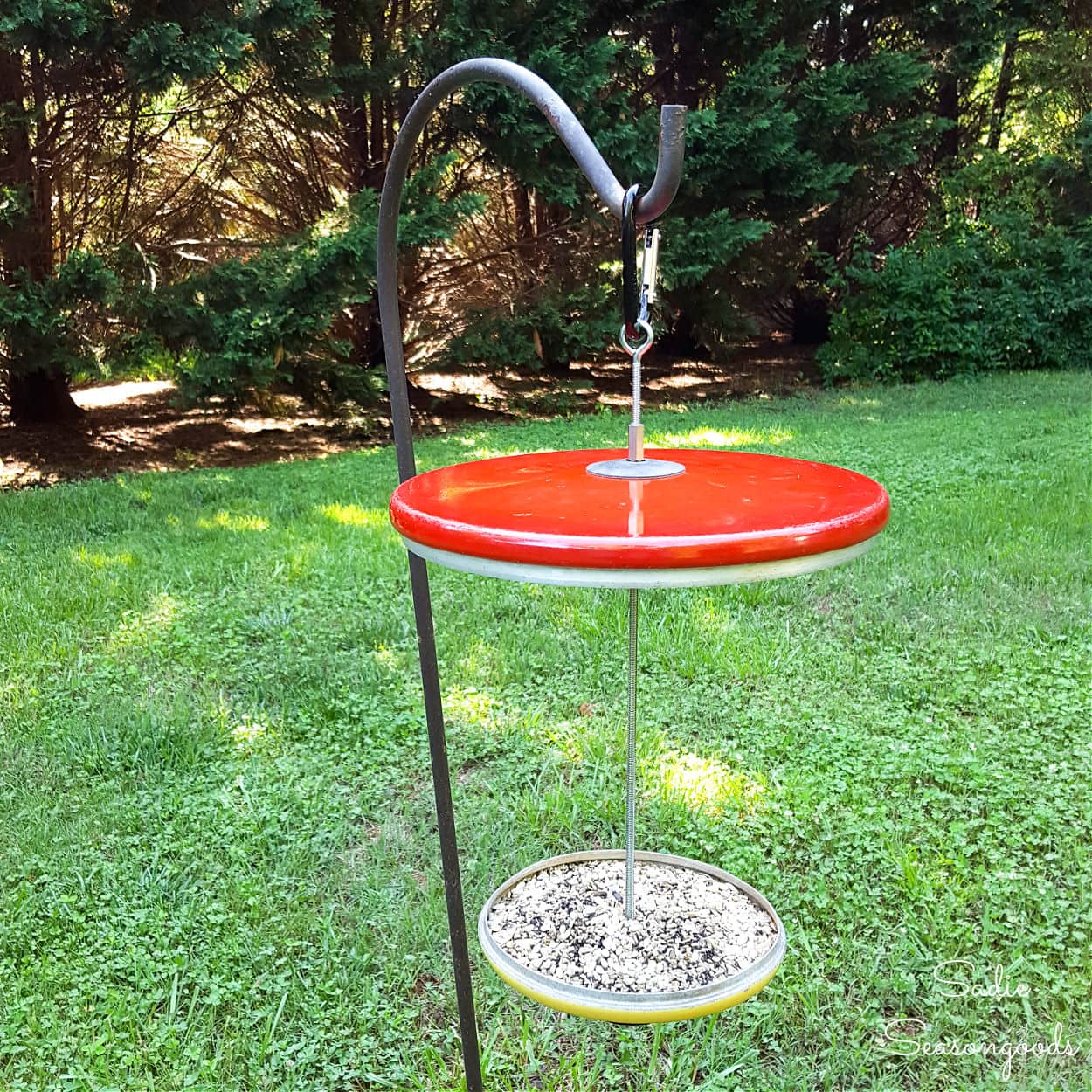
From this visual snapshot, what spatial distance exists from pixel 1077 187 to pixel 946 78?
2.11 metres

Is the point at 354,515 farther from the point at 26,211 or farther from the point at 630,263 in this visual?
the point at 630,263

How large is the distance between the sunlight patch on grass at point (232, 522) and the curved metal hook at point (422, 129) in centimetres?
398

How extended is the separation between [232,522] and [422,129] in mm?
4449

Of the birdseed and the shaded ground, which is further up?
the shaded ground

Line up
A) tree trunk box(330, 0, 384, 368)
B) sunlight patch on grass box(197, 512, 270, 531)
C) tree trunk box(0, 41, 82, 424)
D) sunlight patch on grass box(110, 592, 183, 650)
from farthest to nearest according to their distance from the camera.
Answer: tree trunk box(330, 0, 384, 368), tree trunk box(0, 41, 82, 424), sunlight patch on grass box(197, 512, 270, 531), sunlight patch on grass box(110, 592, 183, 650)

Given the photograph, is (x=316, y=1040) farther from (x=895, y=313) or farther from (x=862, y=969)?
(x=895, y=313)

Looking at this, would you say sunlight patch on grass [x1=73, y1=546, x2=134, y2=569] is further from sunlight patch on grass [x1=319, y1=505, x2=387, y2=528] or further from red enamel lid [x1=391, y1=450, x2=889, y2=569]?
red enamel lid [x1=391, y1=450, x2=889, y2=569]

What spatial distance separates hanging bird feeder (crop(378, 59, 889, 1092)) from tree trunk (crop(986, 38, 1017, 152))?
525 inches

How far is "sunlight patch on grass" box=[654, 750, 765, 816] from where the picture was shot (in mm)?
2998

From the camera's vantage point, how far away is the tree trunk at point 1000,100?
12.8 metres

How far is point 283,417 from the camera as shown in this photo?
376 inches

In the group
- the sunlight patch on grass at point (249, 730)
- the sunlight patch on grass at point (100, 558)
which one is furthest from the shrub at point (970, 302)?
the sunlight patch on grass at point (249, 730)

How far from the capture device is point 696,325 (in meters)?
10.6

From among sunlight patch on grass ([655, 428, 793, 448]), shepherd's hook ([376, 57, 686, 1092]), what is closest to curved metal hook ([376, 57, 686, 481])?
shepherd's hook ([376, 57, 686, 1092])
